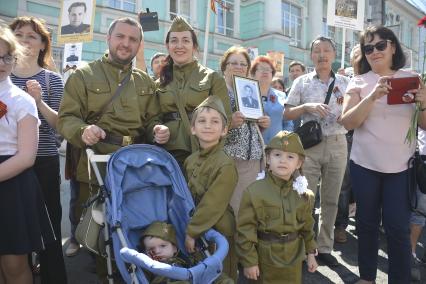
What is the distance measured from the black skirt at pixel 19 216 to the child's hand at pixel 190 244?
93cm

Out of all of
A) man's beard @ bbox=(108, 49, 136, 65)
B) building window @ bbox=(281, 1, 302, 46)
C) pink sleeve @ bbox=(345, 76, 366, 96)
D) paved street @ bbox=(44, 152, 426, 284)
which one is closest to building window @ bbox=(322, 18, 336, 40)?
building window @ bbox=(281, 1, 302, 46)

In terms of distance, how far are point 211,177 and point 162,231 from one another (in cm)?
49

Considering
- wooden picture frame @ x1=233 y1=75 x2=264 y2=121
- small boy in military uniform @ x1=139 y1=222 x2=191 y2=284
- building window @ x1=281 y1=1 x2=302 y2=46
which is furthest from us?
building window @ x1=281 y1=1 x2=302 y2=46

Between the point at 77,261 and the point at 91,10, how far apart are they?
4543mm

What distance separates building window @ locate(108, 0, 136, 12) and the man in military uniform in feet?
41.8

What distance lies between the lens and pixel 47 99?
3.10m

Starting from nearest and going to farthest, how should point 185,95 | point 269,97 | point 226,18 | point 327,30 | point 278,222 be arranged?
point 278,222 < point 185,95 < point 269,97 < point 226,18 < point 327,30

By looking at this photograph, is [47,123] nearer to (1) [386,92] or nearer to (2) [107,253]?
(2) [107,253]

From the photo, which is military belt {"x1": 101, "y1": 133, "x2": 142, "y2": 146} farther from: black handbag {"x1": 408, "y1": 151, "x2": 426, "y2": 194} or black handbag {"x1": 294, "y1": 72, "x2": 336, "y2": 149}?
black handbag {"x1": 408, "y1": 151, "x2": 426, "y2": 194}

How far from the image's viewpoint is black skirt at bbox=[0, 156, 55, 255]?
2.35 metres

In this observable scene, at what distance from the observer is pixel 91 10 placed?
6.69 metres

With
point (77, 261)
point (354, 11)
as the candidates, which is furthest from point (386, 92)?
point (354, 11)

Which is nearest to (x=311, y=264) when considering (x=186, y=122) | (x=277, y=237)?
(x=277, y=237)

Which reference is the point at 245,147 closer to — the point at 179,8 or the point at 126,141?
the point at 126,141
